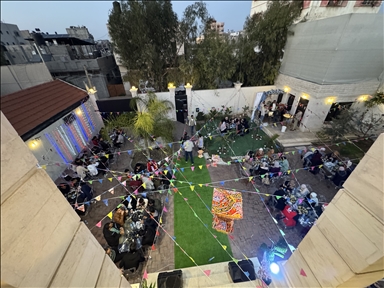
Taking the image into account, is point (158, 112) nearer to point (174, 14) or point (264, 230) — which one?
point (264, 230)

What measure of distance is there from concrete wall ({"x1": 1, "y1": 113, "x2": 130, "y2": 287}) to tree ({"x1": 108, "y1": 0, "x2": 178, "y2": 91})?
12.1m

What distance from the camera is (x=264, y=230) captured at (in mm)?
5457

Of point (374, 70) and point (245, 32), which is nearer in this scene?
point (374, 70)

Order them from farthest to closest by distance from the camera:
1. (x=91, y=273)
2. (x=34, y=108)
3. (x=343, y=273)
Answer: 1. (x=34, y=108)
2. (x=343, y=273)
3. (x=91, y=273)

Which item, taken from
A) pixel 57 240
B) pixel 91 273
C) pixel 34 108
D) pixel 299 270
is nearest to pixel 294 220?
pixel 299 270

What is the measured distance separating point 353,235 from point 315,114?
34.1 ft

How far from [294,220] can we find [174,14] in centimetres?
1432

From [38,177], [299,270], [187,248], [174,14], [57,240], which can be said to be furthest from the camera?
[174,14]

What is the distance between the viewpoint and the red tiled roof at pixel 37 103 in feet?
21.6

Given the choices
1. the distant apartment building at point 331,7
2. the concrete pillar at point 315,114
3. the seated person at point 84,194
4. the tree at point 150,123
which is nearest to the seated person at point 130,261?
the seated person at point 84,194

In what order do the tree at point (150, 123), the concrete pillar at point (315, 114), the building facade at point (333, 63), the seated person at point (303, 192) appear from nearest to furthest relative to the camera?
1. the seated person at point (303, 192)
2. the tree at point (150, 123)
3. the building facade at point (333, 63)
4. the concrete pillar at point (315, 114)

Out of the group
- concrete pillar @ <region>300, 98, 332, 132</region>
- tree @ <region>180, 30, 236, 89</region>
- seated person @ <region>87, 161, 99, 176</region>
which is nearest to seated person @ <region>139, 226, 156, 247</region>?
seated person @ <region>87, 161, 99, 176</region>

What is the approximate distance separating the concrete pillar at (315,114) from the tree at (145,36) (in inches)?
406

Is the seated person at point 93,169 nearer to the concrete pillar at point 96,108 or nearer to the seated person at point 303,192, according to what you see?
the concrete pillar at point 96,108
